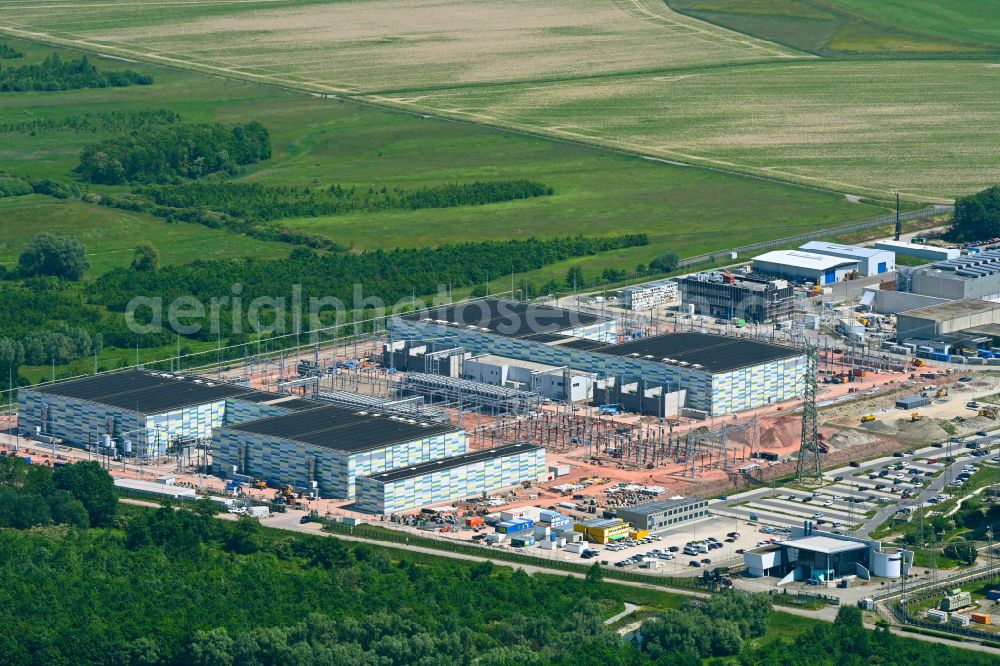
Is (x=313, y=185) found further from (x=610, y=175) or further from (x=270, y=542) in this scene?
(x=270, y=542)

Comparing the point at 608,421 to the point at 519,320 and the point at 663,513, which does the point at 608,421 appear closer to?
the point at 519,320

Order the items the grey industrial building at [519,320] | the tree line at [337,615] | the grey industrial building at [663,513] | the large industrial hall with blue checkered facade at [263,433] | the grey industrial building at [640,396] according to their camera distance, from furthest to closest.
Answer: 1. the grey industrial building at [519,320]
2. the grey industrial building at [640,396]
3. the large industrial hall with blue checkered facade at [263,433]
4. the grey industrial building at [663,513]
5. the tree line at [337,615]

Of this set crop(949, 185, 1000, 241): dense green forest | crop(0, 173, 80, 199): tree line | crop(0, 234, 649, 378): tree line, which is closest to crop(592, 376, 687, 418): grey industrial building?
crop(0, 234, 649, 378): tree line

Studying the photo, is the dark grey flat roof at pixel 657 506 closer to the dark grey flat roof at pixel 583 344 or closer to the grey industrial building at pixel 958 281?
the dark grey flat roof at pixel 583 344

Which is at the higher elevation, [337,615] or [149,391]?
[337,615]

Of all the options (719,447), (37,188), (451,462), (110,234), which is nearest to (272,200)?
(110,234)

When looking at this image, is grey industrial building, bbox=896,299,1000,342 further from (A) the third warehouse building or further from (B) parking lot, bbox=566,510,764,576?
(B) parking lot, bbox=566,510,764,576

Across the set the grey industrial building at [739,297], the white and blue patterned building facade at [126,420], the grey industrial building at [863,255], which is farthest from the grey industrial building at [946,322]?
the white and blue patterned building facade at [126,420]
